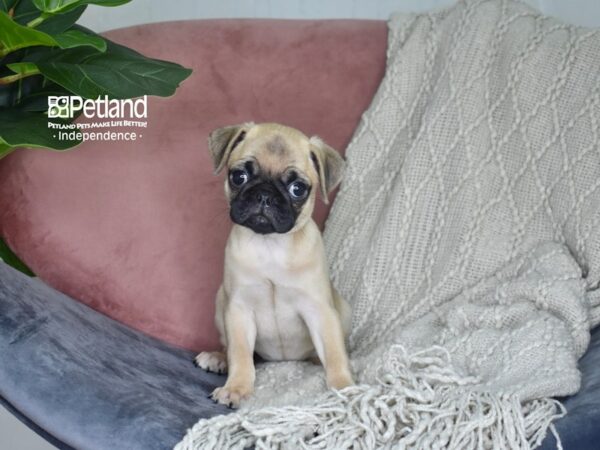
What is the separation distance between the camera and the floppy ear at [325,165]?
5.76 ft

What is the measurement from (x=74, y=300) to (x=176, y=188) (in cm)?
Result: 35

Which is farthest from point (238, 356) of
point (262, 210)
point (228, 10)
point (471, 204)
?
point (228, 10)

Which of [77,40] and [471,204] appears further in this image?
[471,204]

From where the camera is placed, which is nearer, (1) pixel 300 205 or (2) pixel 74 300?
(1) pixel 300 205

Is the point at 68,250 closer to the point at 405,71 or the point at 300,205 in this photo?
the point at 300,205

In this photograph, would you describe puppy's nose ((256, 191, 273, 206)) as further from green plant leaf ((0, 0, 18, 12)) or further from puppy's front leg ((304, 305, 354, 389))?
green plant leaf ((0, 0, 18, 12))

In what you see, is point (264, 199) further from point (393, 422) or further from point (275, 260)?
point (393, 422)

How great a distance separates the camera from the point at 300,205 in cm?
170

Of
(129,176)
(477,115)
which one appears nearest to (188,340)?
(129,176)

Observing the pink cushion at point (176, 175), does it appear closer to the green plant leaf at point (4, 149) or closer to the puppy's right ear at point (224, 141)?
the green plant leaf at point (4, 149)

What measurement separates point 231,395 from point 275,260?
0.29 m

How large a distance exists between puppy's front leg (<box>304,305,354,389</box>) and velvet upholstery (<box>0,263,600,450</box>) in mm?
228

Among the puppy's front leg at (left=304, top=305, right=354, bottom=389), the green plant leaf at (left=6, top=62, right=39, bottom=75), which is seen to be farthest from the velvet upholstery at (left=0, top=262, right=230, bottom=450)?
the green plant leaf at (left=6, top=62, right=39, bottom=75)

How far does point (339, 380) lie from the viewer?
1.64 metres
